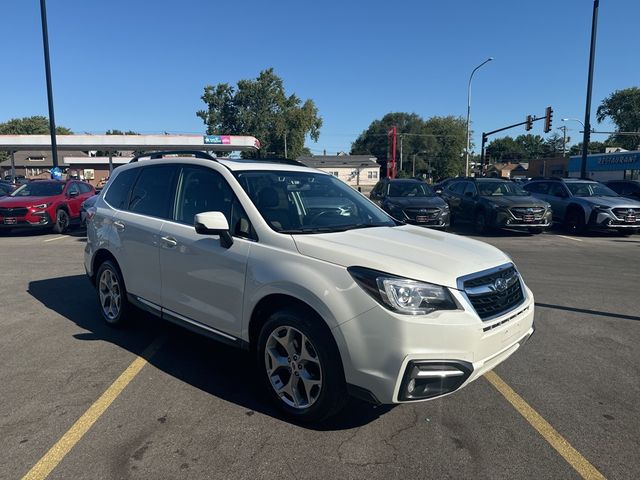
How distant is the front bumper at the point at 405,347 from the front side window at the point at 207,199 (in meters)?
1.22

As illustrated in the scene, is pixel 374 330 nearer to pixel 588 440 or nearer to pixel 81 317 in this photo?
pixel 588 440

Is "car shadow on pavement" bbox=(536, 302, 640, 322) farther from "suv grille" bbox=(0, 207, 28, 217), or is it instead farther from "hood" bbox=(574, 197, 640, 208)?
"suv grille" bbox=(0, 207, 28, 217)

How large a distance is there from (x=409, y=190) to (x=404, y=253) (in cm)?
1161

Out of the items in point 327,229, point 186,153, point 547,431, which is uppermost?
point 186,153

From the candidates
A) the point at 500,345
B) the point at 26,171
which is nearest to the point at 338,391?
the point at 500,345

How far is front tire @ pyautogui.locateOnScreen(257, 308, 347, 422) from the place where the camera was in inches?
120

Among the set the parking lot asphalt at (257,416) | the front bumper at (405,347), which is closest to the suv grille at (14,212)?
the parking lot asphalt at (257,416)

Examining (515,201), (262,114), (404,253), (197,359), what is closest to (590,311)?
(404,253)

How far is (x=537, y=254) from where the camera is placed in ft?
35.6

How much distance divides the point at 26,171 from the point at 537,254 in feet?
246

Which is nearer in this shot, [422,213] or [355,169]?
[422,213]

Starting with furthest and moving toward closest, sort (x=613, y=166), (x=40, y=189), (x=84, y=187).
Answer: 1. (x=613, y=166)
2. (x=84, y=187)
3. (x=40, y=189)

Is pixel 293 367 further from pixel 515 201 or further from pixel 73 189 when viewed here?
pixel 73 189

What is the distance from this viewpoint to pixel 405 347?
2801 mm
